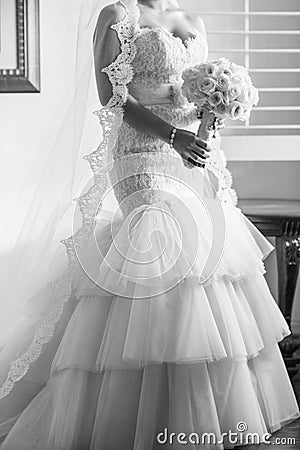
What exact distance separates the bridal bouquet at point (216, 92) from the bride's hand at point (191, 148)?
46mm

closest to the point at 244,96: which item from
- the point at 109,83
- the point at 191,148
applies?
the point at 191,148

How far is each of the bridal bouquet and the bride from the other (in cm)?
7

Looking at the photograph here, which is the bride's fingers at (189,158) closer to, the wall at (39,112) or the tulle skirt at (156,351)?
the tulle skirt at (156,351)

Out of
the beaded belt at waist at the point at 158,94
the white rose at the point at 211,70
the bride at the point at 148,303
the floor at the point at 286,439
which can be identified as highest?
the beaded belt at waist at the point at 158,94

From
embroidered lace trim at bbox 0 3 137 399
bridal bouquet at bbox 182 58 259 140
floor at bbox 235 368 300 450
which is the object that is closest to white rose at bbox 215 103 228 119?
bridal bouquet at bbox 182 58 259 140

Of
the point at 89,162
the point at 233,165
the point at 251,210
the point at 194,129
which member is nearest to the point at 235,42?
the point at 233,165

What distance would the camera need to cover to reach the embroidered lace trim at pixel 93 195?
6.07 ft

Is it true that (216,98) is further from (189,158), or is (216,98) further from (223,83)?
(189,158)

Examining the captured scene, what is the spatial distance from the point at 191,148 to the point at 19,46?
46.0 inches

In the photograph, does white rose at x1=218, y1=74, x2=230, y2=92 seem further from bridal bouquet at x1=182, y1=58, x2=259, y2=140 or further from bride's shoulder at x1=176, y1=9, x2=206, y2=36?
bride's shoulder at x1=176, y1=9, x2=206, y2=36

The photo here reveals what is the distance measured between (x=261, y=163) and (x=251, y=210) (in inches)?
15.0

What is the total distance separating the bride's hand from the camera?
1803mm

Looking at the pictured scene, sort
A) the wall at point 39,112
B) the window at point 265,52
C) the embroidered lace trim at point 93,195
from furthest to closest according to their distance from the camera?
the wall at point 39,112 → the window at point 265,52 → the embroidered lace trim at point 93,195

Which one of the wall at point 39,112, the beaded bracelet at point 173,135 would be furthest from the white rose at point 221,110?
the wall at point 39,112
